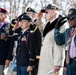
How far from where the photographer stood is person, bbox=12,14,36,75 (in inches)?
304

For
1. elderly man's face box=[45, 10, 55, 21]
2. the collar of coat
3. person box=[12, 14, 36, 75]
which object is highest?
elderly man's face box=[45, 10, 55, 21]

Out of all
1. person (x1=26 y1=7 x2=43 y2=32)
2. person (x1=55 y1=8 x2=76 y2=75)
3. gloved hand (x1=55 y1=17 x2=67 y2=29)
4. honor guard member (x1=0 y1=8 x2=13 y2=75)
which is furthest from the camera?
honor guard member (x1=0 y1=8 x2=13 y2=75)

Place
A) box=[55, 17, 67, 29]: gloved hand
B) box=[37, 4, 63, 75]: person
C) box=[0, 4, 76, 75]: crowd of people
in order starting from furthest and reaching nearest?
1. box=[37, 4, 63, 75]: person
2. box=[55, 17, 67, 29]: gloved hand
3. box=[0, 4, 76, 75]: crowd of people

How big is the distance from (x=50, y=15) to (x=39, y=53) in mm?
800

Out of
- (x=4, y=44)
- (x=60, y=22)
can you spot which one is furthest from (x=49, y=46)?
(x=4, y=44)

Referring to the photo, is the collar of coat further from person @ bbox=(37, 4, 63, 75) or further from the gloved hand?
the gloved hand

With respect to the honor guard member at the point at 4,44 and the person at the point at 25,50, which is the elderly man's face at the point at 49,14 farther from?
the honor guard member at the point at 4,44

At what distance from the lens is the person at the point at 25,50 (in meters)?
7.72

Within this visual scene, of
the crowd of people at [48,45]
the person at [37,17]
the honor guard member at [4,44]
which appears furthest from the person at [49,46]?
the honor guard member at [4,44]

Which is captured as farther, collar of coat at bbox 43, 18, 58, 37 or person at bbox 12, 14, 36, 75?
person at bbox 12, 14, 36, 75

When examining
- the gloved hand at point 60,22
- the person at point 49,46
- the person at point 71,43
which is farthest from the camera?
the person at point 49,46

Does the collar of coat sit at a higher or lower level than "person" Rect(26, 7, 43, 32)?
lower

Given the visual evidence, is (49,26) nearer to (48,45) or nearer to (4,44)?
(48,45)

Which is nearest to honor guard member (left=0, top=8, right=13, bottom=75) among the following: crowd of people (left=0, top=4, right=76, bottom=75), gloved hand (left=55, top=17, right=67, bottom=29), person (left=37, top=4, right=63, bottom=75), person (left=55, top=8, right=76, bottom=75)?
crowd of people (left=0, top=4, right=76, bottom=75)
